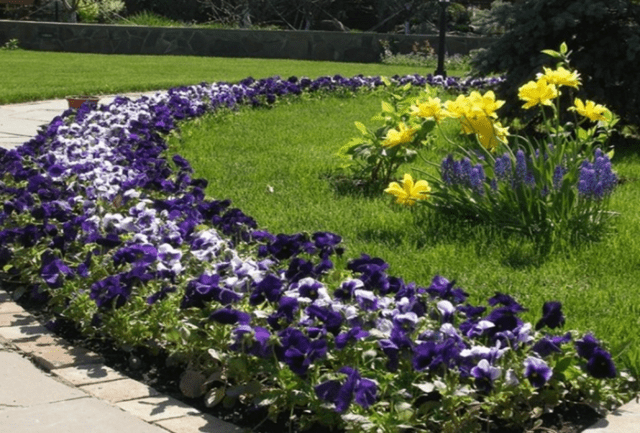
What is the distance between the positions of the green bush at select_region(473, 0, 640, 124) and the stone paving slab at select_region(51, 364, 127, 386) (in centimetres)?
554

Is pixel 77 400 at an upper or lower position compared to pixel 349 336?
Result: lower

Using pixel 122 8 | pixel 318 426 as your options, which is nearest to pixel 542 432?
pixel 318 426

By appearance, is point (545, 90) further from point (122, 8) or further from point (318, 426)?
point (122, 8)

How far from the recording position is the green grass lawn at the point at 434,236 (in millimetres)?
4480

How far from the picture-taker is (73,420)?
3.30 metres

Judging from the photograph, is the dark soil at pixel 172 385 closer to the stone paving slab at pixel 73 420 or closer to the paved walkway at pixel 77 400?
the paved walkway at pixel 77 400

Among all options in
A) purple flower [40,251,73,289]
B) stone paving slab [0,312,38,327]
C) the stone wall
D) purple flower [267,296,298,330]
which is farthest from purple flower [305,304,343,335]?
the stone wall

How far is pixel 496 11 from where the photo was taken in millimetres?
8797

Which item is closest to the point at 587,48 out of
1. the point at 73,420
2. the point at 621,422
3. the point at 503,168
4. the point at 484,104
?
the point at 484,104

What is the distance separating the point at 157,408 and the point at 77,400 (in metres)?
0.27

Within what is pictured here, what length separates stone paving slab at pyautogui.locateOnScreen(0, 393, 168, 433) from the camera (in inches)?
127

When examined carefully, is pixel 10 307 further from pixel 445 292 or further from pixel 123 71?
pixel 123 71

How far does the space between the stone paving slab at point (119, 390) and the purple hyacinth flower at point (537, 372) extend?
4.10 ft

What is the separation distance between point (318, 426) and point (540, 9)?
241 inches
